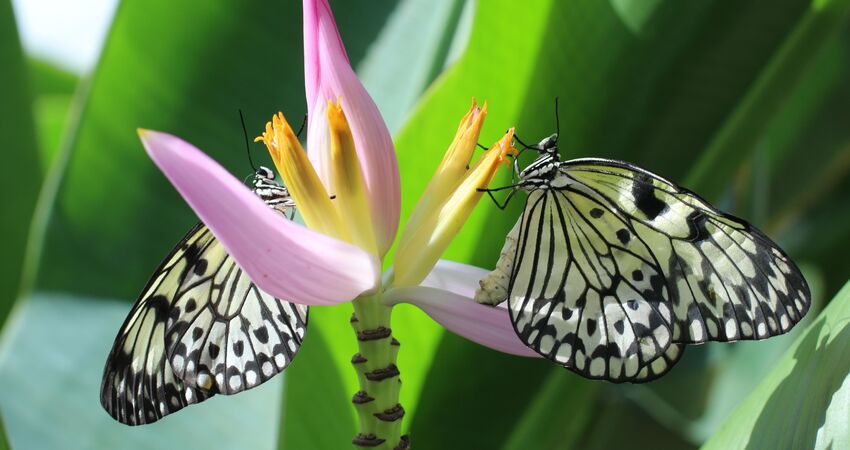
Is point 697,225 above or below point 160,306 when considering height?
above

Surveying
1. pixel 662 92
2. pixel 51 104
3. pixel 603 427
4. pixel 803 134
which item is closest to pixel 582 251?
pixel 662 92

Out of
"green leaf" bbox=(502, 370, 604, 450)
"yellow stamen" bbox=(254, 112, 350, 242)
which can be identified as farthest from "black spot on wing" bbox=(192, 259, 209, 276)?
"green leaf" bbox=(502, 370, 604, 450)

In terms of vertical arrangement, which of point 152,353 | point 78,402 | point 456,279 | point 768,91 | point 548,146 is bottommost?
point 78,402

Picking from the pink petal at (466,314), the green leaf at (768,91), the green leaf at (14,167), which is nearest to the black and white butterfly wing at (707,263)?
the pink petal at (466,314)

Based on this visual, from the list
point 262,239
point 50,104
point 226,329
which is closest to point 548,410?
point 226,329

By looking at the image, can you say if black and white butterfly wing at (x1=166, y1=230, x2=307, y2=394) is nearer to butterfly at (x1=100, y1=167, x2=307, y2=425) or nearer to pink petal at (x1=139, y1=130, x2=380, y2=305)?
butterfly at (x1=100, y1=167, x2=307, y2=425)

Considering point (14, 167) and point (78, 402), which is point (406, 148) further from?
point (14, 167)

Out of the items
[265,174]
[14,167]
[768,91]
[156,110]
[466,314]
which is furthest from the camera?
[14,167]
